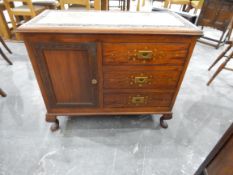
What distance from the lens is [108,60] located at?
3.20ft

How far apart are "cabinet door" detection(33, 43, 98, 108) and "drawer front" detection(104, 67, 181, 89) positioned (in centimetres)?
11

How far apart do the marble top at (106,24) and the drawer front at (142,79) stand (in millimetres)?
267

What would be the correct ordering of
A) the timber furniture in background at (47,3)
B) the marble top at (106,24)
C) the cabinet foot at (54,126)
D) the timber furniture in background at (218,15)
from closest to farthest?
the marble top at (106,24) < the cabinet foot at (54,126) < the timber furniture in background at (218,15) < the timber furniture in background at (47,3)

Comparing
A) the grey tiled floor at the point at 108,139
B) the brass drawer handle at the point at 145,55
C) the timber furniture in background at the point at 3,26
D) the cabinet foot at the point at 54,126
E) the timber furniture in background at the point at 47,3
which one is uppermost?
the brass drawer handle at the point at 145,55

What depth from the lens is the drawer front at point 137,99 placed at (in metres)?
1.16

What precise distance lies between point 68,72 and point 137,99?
53 cm

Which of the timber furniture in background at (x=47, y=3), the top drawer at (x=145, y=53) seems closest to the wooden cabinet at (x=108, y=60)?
the top drawer at (x=145, y=53)

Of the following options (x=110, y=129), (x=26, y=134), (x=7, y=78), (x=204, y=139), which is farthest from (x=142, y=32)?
(x=7, y=78)

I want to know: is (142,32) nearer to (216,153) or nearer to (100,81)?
(100,81)

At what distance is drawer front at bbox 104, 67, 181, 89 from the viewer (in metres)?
1.04

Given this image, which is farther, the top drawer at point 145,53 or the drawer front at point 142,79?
the drawer front at point 142,79

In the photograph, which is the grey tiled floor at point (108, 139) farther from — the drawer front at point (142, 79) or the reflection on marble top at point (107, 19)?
the reflection on marble top at point (107, 19)

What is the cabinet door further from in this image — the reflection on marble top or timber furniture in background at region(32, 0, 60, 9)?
timber furniture in background at region(32, 0, 60, 9)

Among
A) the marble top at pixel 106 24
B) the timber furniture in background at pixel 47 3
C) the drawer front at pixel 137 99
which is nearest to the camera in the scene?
the marble top at pixel 106 24
